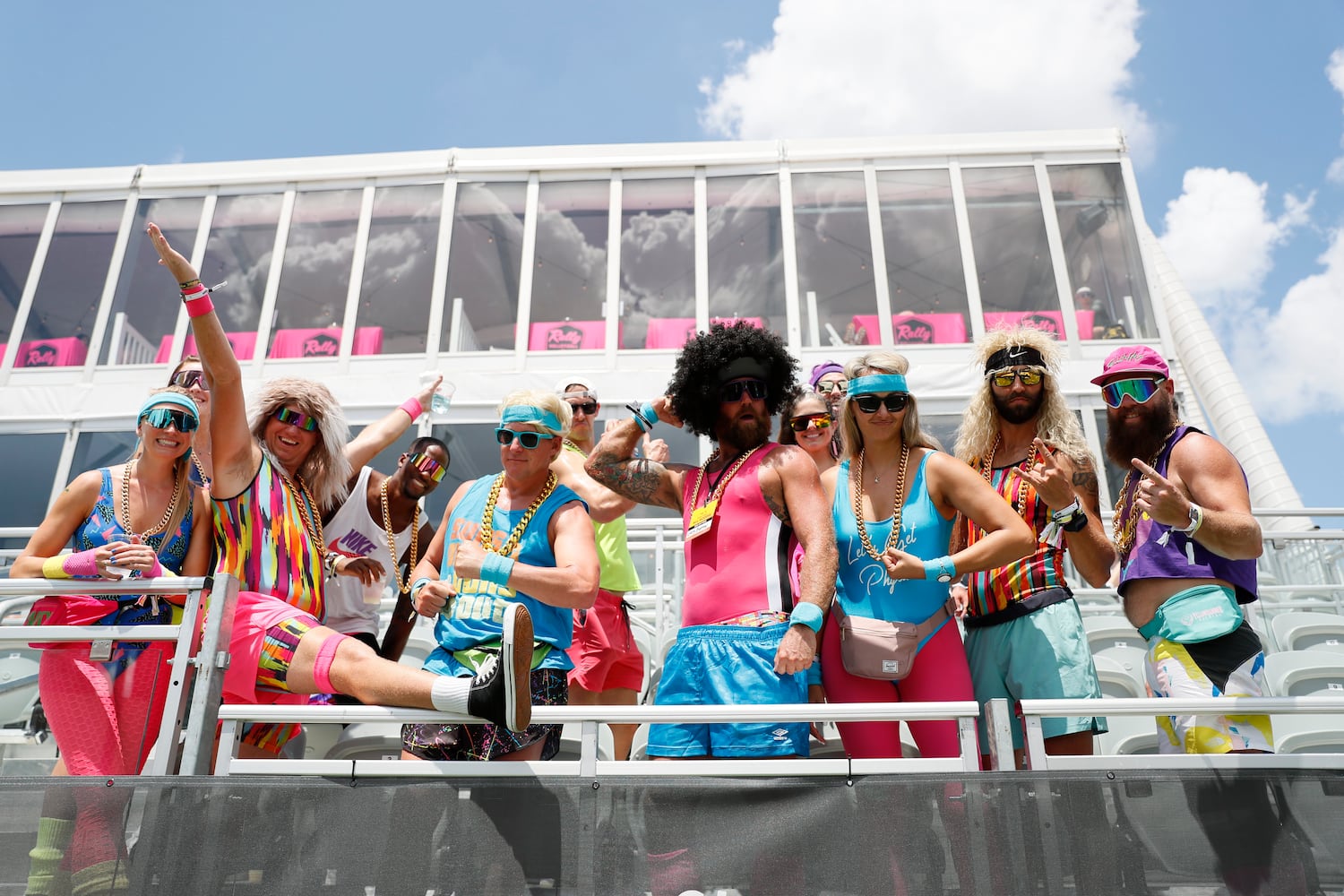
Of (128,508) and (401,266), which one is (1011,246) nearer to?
(401,266)

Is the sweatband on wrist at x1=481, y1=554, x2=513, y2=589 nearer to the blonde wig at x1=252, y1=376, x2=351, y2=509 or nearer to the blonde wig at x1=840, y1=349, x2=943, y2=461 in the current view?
the blonde wig at x1=252, y1=376, x2=351, y2=509

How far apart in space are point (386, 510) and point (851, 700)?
2046mm

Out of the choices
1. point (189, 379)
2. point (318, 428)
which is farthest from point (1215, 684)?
point (189, 379)

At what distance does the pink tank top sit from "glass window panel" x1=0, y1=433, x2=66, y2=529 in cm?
1036

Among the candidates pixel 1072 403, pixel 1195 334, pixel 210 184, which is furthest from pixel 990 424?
pixel 1195 334

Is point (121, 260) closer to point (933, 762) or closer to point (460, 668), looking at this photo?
point (460, 668)

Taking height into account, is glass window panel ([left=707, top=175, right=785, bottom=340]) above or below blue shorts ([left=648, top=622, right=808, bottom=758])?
above

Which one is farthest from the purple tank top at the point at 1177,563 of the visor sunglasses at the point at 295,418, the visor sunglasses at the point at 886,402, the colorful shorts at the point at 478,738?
the visor sunglasses at the point at 295,418

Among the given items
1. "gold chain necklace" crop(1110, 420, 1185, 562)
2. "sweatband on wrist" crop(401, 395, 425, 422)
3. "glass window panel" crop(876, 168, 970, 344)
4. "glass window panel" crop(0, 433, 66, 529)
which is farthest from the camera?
"glass window panel" crop(876, 168, 970, 344)

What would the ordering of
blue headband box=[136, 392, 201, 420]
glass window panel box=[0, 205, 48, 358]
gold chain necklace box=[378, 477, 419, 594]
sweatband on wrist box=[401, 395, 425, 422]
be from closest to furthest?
blue headband box=[136, 392, 201, 420]
gold chain necklace box=[378, 477, 419, 594]
sweatband on wrist box=[401, 395, 425, 422]
glass window panel box=[0, 205, 48, 358]

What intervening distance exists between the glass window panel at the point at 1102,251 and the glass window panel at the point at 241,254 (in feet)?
32.3

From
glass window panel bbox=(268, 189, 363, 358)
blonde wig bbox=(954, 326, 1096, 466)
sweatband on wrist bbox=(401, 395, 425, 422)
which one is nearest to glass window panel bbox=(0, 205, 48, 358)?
glass window panel bbox=(268, 189, 363, 358)

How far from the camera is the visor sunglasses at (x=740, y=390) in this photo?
3.05 metres

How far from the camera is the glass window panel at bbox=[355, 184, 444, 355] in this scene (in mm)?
11523
